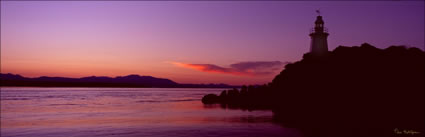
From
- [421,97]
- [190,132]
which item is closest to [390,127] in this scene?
[421,97]

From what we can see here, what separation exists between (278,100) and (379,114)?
2566 cm

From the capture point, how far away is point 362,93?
1319 inches

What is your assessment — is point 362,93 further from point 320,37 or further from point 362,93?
point 320,37

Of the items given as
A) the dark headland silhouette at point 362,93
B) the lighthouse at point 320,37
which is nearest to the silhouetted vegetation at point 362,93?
the dark headland silhouette at point 362,93

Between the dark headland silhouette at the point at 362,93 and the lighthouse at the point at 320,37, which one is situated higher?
the lighthouse at the point at 320,37

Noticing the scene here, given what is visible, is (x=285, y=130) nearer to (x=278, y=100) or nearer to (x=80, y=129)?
(x=80, y=129)

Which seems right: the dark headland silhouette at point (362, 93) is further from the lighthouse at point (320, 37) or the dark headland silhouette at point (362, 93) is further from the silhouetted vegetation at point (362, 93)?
the lighthouse at point (320, 37)

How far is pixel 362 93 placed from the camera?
110 feet

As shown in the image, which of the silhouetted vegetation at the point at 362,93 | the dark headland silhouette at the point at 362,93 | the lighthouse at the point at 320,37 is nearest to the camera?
the dark headland silhouette at the point at 362,93

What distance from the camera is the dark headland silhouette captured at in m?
29.0

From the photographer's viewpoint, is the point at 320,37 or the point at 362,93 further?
the point at 320,37

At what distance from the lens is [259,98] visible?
2640 inches

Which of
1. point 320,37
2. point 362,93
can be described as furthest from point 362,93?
point 320,37

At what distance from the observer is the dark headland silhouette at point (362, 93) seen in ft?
95.2
